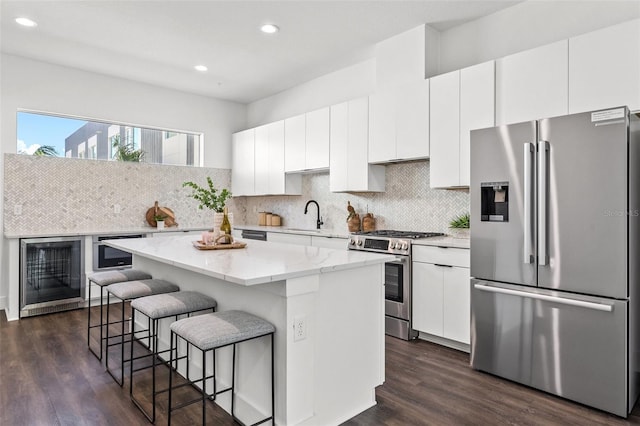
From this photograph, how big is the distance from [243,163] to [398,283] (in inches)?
138

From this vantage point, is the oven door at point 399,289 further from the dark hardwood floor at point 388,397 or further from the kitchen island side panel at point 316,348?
the kitchen island side panel at point 316,348

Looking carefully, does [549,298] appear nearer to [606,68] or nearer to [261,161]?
[606,68]

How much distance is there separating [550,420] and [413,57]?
3.18 m

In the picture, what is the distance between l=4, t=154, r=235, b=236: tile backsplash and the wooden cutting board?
8 centimetres

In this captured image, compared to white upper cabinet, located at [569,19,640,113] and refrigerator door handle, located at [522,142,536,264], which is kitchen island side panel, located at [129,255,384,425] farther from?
white upper cabinet, located at [569,19,640,113]

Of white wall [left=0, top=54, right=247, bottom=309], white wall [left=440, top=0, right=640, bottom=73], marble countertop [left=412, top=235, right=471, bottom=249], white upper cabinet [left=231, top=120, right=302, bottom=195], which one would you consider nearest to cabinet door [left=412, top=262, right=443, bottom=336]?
marble countertop [left=412, top=235, right=471, bottom=249]

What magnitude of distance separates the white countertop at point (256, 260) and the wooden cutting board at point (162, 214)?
7.80 feet

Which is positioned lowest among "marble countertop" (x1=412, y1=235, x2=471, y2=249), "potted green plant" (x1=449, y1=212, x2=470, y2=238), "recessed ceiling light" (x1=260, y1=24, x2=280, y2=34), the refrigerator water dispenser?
"marble countertop" (x1=412, y1=235, x2=471, y2=249)

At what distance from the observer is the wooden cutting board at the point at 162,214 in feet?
18.0

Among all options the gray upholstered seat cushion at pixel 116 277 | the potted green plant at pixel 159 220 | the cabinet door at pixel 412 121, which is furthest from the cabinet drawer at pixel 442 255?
the potted green plant at pixel 159 220

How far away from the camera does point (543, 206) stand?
247 cm

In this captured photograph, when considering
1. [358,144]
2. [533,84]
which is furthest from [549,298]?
[358,144]

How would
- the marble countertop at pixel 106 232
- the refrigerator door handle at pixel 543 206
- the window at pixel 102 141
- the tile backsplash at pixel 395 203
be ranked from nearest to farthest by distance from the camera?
the refrigerator door handle at pixel 543 206 → the tile backsplash at pixel 395 203 → the marble countertop at pixel 106 232 → the window at pixel 102 141

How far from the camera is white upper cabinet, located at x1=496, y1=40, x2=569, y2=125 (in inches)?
112
